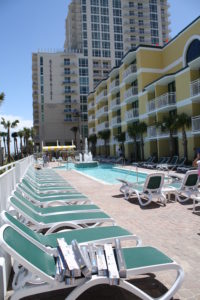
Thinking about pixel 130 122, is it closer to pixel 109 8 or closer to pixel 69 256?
pixel 69 256

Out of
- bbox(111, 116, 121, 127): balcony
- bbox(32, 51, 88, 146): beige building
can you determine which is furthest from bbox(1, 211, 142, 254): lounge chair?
bbox(32, 51, 88, 146): beige building

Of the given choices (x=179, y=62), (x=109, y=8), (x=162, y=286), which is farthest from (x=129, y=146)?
(x=109, y=8)

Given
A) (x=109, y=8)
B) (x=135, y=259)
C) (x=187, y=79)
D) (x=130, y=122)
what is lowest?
(x=135, y=259)

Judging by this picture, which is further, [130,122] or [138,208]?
[130,122]

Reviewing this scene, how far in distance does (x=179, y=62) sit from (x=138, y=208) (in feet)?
75.5

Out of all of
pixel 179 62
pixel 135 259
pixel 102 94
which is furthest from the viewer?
pixel 102 94

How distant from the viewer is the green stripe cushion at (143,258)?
2.72 m

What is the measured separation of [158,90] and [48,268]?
25499 millimetres

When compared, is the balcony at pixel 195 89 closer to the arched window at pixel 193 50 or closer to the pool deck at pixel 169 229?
the arched window at pixel 193 50

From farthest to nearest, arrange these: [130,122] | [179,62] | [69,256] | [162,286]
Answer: [130,122], [179,62], [162,286], [69,256]

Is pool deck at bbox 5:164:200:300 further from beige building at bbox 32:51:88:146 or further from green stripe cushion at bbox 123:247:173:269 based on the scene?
beige building at bbox 32:51:88:146

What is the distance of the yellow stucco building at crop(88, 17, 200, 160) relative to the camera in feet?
70.4

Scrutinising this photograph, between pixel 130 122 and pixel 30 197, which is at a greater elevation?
pixel 130 122

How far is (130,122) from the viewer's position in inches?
1337
